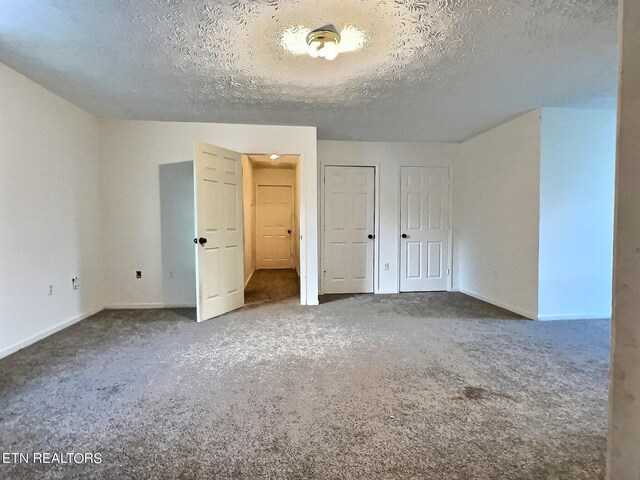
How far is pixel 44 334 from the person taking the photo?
2867mm

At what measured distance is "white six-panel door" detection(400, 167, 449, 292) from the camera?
16.2 ft

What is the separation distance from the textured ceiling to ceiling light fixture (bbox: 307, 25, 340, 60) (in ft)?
0.19

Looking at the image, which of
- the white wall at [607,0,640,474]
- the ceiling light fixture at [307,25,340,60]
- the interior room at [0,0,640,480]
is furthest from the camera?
the ceiling light fixture at [307,25,340,60]

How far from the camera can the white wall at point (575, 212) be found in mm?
3375

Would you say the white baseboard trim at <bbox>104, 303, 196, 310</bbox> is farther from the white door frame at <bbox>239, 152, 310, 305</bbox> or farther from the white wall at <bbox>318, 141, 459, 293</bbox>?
the white wall at <bbox>318, 141, 459, 293</bbox>

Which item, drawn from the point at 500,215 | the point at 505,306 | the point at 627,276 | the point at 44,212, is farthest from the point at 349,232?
the point at 627,276

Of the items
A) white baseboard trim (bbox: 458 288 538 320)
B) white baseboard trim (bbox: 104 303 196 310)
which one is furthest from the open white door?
white baseboard trim (bbox: 458 288 538 320)

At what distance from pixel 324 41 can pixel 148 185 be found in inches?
115

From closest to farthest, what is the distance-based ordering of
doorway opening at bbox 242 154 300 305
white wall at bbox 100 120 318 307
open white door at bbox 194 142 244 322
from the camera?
open white door at bbox 194 142 244 322
white wall at bbox 100 120 318 307
doorway opening at bbox 242 154 300 305

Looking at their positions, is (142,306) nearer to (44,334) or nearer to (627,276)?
(44,334)

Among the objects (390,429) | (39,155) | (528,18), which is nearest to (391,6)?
(528,18)

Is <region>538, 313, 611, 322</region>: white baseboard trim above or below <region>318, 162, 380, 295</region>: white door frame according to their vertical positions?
below

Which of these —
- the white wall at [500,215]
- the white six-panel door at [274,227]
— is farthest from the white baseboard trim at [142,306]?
the white wall at [500,215]

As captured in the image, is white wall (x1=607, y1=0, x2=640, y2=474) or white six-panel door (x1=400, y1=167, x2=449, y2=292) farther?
white six-panel door (x1=400, y1=167, x2=449, y2=292)
